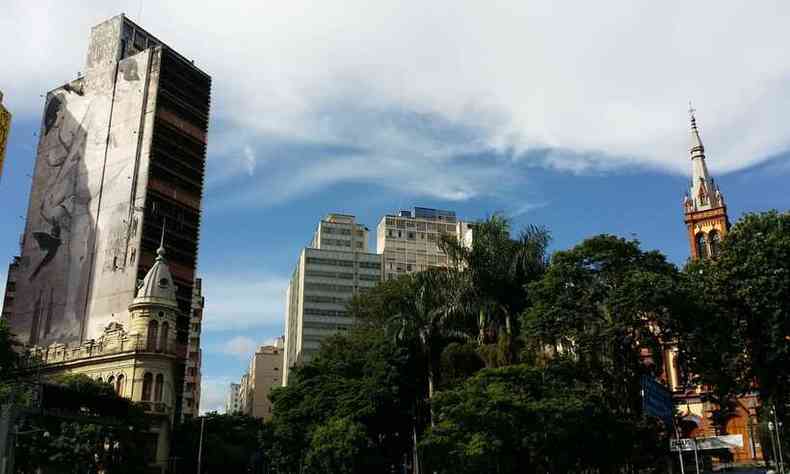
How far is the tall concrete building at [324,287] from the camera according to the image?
123438 millimetres

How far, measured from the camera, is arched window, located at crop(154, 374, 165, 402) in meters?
65.2

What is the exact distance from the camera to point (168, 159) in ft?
285

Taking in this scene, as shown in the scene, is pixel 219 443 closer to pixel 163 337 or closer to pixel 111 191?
pixel 163 337

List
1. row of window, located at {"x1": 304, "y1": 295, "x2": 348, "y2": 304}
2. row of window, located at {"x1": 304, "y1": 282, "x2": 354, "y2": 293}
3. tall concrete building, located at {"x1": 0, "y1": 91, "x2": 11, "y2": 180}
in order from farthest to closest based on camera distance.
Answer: row of window, located at {"x1": 304, "y1": 282, "x2": 354, "y2": 293} → row of window, located at {"x1": 304, "y1": 295, "x2": 348, "y2": 304} → tall concrete building, located at {"x1": 0, "y1": 91, "x2": 11, "y2": 180}

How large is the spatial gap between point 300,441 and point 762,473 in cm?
2948

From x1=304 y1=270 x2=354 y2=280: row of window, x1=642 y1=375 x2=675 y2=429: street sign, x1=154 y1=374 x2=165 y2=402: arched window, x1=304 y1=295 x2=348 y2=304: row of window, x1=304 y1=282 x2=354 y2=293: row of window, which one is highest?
x1=304 y1=270 x2=354 y2=280: row of window

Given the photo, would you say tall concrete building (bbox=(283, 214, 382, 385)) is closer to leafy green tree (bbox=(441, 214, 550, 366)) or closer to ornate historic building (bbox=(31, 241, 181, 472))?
ornate historic building (bbox=(31, 241, 181, 472))

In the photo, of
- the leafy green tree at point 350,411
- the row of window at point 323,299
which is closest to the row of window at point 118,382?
the leafy green tree at point 350,411

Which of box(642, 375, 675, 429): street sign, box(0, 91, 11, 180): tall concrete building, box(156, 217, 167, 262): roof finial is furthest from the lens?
box(0, 91, 11, 180): tall concrete building

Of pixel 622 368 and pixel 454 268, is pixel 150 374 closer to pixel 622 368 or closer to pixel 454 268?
pixel 454 268

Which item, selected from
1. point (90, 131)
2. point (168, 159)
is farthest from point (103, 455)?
point (90, 131)

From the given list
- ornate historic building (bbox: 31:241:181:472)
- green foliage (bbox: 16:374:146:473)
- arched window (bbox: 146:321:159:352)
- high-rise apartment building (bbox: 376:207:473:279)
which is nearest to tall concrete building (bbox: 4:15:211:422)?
ornate historic building (bbox: 31:241:181:472)

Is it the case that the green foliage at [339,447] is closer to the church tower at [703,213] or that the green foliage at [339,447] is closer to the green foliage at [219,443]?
the green foliage at [219,443]

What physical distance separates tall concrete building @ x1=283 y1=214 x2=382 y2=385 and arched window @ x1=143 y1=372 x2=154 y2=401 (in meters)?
55.6
